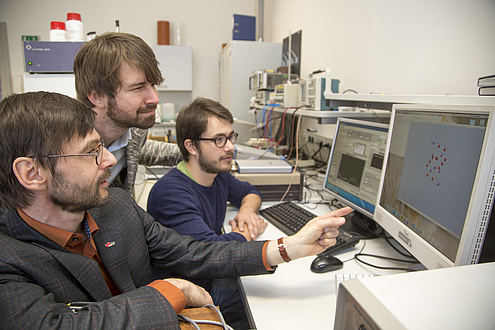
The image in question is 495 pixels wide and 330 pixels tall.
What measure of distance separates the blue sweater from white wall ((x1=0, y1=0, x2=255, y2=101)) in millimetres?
3646

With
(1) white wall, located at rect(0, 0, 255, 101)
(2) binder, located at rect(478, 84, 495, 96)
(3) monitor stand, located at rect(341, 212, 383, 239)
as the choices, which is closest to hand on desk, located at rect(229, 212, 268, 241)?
(3) monitor stand, located at rect(341, 212, 383, 239)

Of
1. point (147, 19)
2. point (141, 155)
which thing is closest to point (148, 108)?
point (141, 155)

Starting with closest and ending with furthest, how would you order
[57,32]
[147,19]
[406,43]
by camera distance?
[406,43] < [57,32] < [147,19]

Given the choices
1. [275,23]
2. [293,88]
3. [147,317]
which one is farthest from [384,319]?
[275,23]

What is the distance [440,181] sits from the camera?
0.83 meters

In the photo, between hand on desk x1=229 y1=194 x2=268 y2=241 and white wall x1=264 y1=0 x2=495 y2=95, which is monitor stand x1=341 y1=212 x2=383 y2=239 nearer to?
hand on desk x1=229 y1=194 x2=268 y2=241

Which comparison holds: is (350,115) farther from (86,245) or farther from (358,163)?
(86,245)

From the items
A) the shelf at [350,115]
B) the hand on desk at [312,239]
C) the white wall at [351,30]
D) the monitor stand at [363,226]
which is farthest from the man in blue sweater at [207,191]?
the white wall at [351,30]

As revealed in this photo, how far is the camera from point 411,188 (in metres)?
0.96

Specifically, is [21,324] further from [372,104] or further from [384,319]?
[372,104]

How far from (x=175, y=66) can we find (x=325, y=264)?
3935 mm

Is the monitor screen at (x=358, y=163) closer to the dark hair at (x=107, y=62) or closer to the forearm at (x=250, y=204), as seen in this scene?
the forearm at (x=250, y=204)

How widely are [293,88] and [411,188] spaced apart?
1448mm

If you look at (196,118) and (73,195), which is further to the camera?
(196,118)
